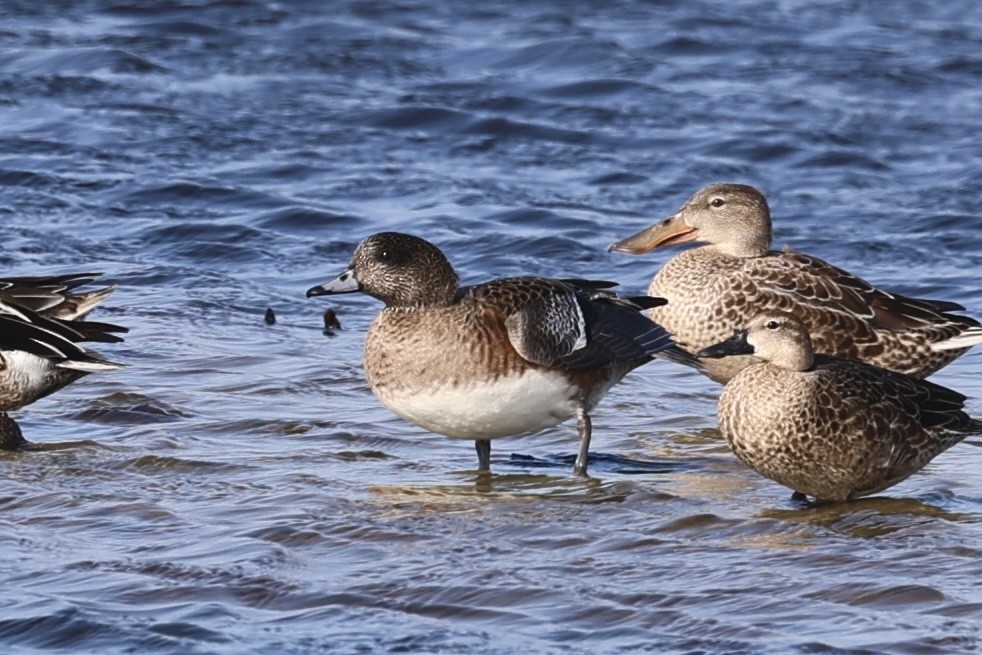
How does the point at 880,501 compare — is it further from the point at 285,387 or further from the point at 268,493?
the point at 285,387

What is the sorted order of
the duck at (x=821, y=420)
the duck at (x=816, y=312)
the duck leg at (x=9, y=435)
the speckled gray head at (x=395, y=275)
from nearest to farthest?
the duck at (x=821, y=420), the speckled gray head at (x=395, y=275), the duck leg at (x=9, y=435), the duck at (x=816, y=312)

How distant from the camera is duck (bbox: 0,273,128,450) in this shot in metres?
8.17

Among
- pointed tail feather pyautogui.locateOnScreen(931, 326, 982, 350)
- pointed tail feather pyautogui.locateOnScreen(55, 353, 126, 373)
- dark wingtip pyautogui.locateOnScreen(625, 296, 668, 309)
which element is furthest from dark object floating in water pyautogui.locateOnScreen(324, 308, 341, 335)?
pointed tail feather pyautogui.locateOnScreen(931, 326, 982, 350)

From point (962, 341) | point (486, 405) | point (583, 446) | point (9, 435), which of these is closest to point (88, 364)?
point (9, 435)

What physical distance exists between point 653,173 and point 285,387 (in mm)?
5917

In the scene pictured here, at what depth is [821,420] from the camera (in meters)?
7.13

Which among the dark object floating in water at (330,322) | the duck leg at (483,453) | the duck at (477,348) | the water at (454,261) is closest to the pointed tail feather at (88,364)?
the water at (454,261)

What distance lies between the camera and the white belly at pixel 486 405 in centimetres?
749

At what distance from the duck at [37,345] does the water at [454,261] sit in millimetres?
197

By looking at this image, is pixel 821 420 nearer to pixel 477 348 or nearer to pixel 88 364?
pixel 477 348

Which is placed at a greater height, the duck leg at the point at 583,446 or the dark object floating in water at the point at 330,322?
the duck leg at the point at 583,446

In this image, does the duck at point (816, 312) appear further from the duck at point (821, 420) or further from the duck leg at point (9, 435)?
the duck leg at point (9, 435)

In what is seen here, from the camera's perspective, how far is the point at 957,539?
6664 millimetres

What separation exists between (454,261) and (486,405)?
483cm
